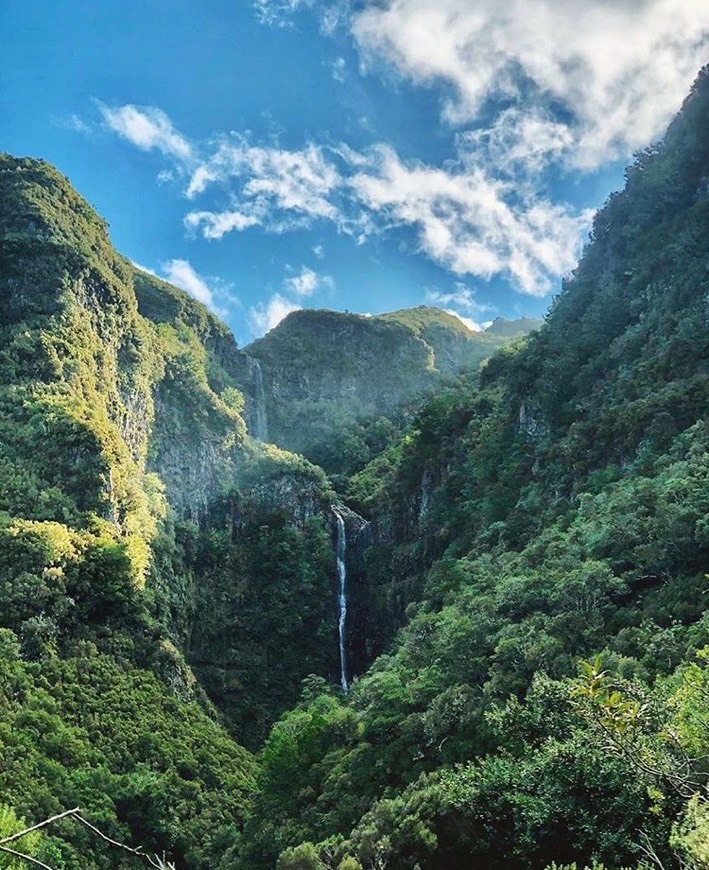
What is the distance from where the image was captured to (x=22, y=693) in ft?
101

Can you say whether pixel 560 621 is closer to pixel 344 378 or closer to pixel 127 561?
pixel 127 561

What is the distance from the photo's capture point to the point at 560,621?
23.5m

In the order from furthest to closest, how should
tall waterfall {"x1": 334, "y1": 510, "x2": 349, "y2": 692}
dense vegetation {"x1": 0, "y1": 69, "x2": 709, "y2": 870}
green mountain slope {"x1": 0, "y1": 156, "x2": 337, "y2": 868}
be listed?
tall waterfall {"x1": 334, "y1": 510, "x2": 349, "y2": 692}
green mountain slope {"x1": 0, "y1": 156, "x2": 337, "y2": 868}
dense vegetation {"x1": 0, "y1": 69, "x2": 709, "y2": 870}

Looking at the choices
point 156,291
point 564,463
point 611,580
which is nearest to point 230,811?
point 611,580

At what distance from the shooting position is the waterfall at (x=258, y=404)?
8625 cm

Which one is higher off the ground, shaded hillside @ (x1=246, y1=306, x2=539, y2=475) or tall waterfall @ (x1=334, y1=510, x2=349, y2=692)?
shaded hillside @ (x1=246, y1=306, x2=539, y2=475)

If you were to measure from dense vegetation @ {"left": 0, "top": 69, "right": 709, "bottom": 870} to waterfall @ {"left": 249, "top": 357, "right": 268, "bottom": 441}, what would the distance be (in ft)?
32.9

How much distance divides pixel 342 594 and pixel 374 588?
3.44 meters

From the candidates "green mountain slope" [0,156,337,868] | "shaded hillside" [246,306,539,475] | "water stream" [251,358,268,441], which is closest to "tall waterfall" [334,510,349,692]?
"green mountain slope" [0,156,337,868]

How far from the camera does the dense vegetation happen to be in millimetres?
17547

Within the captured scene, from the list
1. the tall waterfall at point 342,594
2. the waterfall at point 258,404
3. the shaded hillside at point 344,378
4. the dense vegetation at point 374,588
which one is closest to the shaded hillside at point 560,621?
the dense vegetation at point 374,588

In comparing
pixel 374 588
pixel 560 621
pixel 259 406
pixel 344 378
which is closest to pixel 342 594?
pixel 374 588

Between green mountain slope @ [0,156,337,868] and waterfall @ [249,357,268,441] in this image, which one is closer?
green mountain slope @ [0,156,337,868]

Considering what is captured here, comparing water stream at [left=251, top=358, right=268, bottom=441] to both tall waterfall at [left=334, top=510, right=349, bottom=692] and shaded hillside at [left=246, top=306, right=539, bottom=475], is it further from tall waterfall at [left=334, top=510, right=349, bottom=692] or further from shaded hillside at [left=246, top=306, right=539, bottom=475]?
tall waterfall at [left=334, top=510, right=349, bottom=692]
